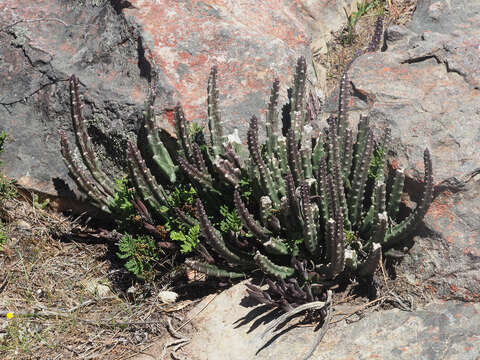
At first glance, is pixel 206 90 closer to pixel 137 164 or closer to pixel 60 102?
pixel 137 164

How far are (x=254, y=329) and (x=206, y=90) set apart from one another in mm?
1888

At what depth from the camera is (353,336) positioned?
3.17 metres

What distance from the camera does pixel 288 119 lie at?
169 inches

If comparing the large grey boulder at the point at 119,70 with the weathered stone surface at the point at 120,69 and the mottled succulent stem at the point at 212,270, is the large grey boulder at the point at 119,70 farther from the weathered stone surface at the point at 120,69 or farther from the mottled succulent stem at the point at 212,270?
the mottled succulent stem at the point at 212,270

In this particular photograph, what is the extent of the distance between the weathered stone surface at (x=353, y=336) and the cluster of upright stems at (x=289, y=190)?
0.81 ft

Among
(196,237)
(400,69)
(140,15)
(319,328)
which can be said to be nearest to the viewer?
(319,328)

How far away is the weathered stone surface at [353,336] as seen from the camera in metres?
2.96

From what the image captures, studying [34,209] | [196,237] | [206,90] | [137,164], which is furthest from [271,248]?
[34,209]

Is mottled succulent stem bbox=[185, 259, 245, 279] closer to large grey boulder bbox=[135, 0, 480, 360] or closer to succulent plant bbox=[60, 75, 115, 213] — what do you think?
large grey boulder bbox=[135, 0, 480, 360]

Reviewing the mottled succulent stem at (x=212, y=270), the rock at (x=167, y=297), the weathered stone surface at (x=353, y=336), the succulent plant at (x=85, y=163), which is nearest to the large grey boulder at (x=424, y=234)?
the weathered stone surface at (x=353, y=336)

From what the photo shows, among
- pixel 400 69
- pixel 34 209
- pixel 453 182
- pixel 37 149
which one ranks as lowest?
pixel 34 209

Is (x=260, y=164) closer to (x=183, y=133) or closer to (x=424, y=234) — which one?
(x=183, y=133)

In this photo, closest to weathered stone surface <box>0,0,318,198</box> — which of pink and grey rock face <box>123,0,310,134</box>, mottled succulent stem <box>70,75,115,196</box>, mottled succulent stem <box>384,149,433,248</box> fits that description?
pink and grey rock face <box>123,0,310,134</box>

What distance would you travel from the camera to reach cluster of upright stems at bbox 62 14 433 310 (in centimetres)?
329
